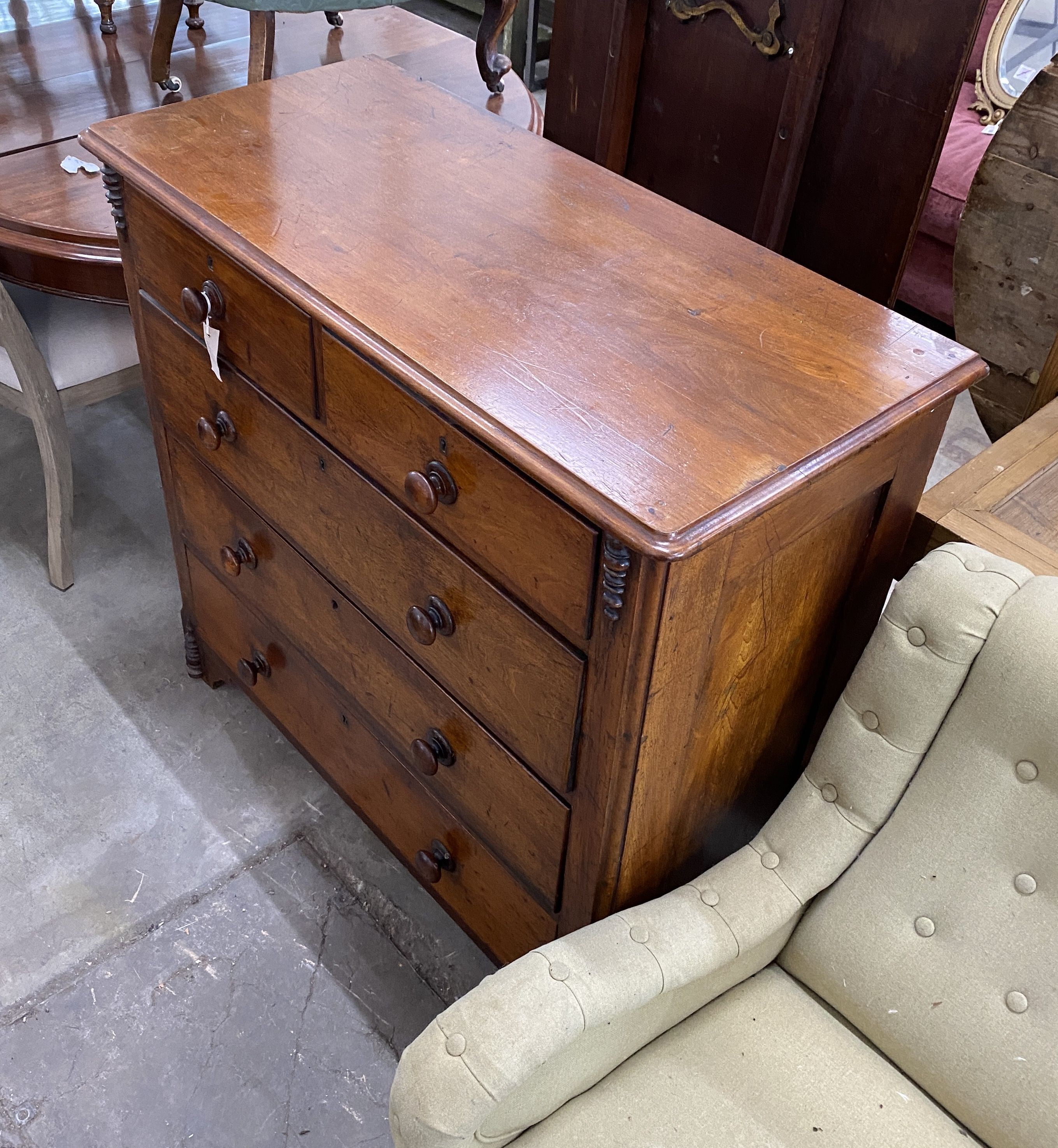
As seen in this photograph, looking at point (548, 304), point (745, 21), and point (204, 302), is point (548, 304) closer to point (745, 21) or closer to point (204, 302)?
point (204, 302)

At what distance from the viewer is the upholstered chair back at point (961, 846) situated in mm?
1091

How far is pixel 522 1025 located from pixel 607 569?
18.2 inches

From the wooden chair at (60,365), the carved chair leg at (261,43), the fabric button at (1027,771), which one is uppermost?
the carved chair leg at (261,43)

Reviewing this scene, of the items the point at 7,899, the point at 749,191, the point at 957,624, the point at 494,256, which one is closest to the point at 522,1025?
the point at 957,624

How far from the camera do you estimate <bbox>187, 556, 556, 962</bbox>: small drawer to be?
4.98 ft

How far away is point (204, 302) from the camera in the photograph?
141 cm

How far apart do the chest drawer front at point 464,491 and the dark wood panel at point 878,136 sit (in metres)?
0.99

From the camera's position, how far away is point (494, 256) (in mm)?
1258

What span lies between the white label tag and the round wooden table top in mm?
629

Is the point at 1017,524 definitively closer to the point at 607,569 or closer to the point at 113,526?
the point at 607,569

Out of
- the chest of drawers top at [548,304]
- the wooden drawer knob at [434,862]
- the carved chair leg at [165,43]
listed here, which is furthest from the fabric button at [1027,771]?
the carved chair leg at [165,43]

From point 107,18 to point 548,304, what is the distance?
2255 millimetres

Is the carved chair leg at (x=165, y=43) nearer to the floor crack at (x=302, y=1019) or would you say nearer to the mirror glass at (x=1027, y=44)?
the floor crack at (x=302, y=1019)

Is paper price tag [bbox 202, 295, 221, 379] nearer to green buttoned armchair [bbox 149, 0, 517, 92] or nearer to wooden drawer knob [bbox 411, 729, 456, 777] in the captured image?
wooden drawer knob [bbox 411, 729, 456, 777]
